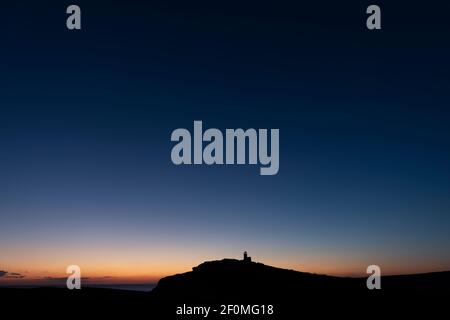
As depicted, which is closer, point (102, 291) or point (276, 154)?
point (276, 154)

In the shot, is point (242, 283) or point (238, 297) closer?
point (238, 297)

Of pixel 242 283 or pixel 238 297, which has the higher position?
pixel 242 283

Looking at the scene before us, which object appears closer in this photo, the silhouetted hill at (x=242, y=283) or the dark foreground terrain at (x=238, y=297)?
the dark foreground terrain at (x=238, y=297)

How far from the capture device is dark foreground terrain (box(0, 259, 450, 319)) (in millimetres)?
37719

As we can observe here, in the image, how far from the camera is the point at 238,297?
40.7 meters

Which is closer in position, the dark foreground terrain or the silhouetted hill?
the dark foreground terrain

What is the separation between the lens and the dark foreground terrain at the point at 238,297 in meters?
37.7
